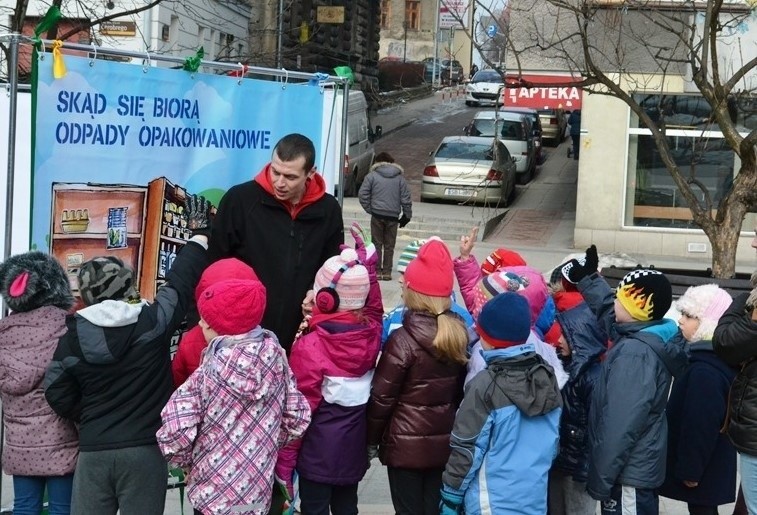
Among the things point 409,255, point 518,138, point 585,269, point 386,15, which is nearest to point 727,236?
point 585,269

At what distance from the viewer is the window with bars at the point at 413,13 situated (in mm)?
83500

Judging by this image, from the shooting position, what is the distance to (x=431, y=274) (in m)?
4.89

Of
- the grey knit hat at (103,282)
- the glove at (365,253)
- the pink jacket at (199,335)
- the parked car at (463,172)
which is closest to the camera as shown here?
the grey knit hat at (103,282)

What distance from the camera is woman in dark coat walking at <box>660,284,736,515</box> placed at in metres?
5.12

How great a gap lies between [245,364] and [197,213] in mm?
1418

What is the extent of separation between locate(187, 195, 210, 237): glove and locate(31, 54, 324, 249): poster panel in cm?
5

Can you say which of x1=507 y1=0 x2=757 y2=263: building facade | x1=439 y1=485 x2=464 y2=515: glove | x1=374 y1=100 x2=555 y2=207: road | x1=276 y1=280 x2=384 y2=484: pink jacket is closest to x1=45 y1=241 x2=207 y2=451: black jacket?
x1=276 y1=280 x2=384 y2=484: pink jacket

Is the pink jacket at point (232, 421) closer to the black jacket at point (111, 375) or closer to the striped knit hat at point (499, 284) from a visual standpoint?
the black jacket at point (111, 375)

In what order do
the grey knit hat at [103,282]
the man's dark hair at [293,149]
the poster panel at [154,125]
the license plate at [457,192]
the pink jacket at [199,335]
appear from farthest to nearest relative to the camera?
the license plate at [457,192] → the man's dark hair at [293,149] → the poster panel at [154,125] → the pink jacket at [199,335] → the grey knit hat at [103,282]

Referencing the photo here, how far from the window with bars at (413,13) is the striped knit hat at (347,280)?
263ft

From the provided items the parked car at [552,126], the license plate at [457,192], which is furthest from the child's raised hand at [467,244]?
the parked car at [552,126]

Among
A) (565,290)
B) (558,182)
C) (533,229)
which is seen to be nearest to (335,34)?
(558,182)

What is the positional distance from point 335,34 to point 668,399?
37.7 metres

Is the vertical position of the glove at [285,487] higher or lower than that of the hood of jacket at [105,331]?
lower
